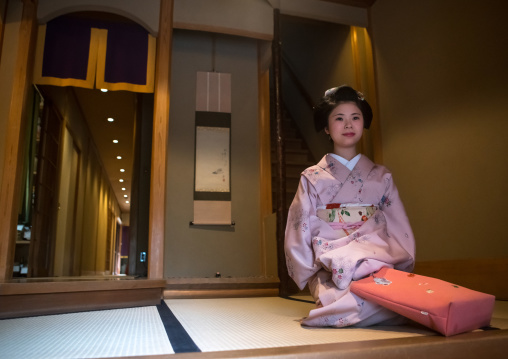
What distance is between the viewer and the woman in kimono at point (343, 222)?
1.66 metres

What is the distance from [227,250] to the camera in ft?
14.4

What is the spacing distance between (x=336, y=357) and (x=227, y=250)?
3.37m

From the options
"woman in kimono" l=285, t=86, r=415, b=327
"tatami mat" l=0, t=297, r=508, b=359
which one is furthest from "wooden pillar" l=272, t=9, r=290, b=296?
"woman in kimono" l=285, t=86, r=415, b=327

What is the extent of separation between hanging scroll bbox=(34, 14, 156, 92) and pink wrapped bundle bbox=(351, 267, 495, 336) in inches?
125

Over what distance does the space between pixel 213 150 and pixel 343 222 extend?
9.23 feet

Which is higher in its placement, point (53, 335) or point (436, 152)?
point (436, 152)

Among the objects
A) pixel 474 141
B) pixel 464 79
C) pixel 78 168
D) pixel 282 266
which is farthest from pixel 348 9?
pixel 78 168

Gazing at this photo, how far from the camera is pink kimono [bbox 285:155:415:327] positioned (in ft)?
5.18

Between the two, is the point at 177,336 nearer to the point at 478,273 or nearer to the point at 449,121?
the point at 478,273

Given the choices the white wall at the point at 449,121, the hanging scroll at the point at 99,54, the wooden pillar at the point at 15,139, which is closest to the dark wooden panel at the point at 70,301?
the wooden pillar at the point at 15,139

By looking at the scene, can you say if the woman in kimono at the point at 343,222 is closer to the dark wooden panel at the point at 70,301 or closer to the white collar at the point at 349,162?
the white collar at the point at 349,162

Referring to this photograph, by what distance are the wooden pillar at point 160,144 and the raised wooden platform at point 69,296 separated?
0.70 meters

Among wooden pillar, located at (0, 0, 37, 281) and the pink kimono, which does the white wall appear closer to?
the pink kimono

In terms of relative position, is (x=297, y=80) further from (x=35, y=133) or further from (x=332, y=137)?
(x=332, y=137)
